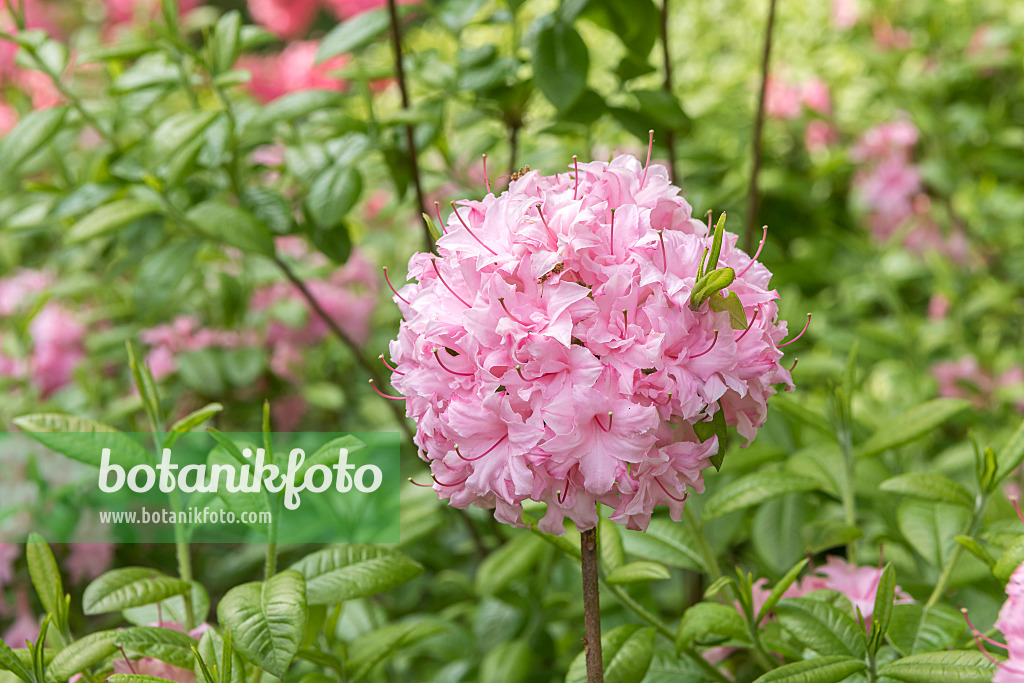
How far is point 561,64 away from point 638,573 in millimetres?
570

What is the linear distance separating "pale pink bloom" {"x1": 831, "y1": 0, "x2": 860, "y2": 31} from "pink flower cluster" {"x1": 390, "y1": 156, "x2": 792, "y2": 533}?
1.74m

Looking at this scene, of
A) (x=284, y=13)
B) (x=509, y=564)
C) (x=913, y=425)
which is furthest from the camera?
(x=284, y=13)

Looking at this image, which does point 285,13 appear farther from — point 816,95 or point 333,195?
point 333,195

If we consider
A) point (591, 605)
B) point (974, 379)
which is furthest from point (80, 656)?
point (974, 379)

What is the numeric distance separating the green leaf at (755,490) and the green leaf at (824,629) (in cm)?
10

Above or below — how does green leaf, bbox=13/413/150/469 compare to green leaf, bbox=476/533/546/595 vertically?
above

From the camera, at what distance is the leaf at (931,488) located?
70 cm

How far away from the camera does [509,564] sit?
896 mm

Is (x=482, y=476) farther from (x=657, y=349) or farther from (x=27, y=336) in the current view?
(x=27, y=336)

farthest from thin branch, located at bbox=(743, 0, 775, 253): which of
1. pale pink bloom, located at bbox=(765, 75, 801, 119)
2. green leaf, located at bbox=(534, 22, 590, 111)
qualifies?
pale pink bloom, located at bbox=(765, 75, 801, 119)

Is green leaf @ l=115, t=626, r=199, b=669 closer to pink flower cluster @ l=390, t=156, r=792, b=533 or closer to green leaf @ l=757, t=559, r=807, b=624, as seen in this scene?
pink flower cluster @ l=390, t=156, r=792, b=533

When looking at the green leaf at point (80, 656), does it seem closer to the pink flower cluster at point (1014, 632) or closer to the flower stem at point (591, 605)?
the flower stem at point (591, 605)

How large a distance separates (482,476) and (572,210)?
0.59 ft

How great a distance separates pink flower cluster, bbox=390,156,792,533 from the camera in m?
0.50
